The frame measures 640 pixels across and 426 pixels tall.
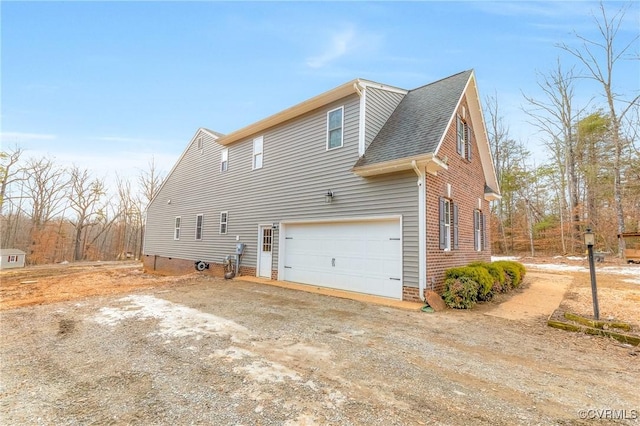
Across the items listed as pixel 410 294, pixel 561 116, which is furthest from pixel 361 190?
pixel 561 116

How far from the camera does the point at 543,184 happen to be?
23.6m

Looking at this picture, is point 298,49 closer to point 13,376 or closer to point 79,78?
point 79,78

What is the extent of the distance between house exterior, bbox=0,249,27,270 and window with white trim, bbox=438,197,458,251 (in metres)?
27.3

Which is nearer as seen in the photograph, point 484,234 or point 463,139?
point 463,139

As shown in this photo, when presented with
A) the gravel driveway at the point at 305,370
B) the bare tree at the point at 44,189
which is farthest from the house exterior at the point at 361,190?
the bare tree at the point at 44,189

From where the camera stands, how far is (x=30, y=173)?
24.2 m

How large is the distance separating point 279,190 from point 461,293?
6.31 m

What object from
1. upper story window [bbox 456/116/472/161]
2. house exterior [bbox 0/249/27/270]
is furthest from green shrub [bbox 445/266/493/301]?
house exterior [bbox 0/249/27/270]

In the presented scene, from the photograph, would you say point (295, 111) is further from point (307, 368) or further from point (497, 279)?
point (307, 368)

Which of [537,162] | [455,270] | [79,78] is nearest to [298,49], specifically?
[79,78]

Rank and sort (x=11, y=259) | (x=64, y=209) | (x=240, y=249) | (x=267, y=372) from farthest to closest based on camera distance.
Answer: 1. (x=64, y=209)
2. (x=11, y=259)
3. (x=240, y=249)
4. (x=267, y=372)

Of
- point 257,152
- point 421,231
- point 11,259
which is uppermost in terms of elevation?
point 257,152

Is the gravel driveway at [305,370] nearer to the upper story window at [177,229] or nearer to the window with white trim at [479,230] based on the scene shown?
the window with white trim at [479,230]

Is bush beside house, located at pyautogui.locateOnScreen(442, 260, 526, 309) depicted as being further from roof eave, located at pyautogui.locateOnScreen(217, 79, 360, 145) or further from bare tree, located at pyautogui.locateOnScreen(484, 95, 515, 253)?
bare tree, located at pyautogui.locateOnScreen(484, 95, 515, 253)
